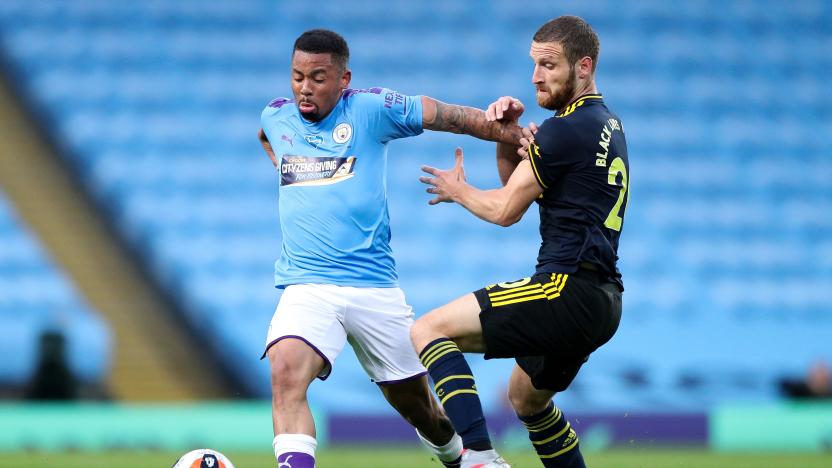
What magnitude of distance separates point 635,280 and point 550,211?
394 inches

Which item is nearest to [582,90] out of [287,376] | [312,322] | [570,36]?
[570,36]

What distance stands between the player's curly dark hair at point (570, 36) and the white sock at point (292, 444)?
216cm

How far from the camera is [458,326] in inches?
217

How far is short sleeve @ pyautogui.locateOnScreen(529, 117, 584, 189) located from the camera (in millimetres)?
5543

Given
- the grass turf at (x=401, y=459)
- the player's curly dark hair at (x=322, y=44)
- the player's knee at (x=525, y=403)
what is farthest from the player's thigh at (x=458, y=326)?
the grass turf at (x=401, y=459)

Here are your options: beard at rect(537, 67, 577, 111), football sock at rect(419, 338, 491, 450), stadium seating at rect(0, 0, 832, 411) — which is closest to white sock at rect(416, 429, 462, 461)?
football sock at rect(419, 338, 491, 450)

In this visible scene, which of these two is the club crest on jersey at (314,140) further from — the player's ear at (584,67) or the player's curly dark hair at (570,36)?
the player's ear at (584,67)

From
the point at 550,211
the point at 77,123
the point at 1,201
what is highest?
the point at 77,123

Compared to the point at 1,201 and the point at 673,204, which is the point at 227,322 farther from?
the point at 673,204

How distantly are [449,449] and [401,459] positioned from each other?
4.24 meters

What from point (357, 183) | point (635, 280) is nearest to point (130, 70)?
point (635, 280)

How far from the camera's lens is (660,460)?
1065 cm

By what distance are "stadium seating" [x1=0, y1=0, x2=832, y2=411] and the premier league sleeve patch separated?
27.0 feet

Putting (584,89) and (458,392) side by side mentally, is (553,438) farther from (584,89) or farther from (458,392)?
(584,89)
